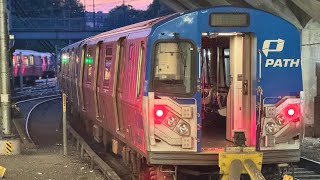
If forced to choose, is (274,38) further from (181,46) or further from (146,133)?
(146,133)

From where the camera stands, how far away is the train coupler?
777cm

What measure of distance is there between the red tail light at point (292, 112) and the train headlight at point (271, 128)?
24 cm

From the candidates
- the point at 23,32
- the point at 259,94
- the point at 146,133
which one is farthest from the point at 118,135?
the point at 23,32

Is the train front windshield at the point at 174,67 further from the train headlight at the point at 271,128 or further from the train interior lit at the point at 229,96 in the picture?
the train headlight at the point at 271,128

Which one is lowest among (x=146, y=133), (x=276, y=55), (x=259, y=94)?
(x=146, y=133)

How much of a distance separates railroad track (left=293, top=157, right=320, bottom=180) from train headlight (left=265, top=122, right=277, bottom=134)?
278 cm

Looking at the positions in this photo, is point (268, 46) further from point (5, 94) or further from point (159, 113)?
point (5, 94)

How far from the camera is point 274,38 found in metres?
8.27

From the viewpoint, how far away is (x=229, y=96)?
345 inches

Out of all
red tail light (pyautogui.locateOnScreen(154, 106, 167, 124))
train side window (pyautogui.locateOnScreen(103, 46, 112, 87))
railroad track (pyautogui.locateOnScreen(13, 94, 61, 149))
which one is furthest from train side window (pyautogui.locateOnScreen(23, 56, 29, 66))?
red tail light (pyautogui.locateOnScreen(154, 106, 167, 124))

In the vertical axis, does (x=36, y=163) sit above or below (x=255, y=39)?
below

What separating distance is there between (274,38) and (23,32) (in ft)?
163

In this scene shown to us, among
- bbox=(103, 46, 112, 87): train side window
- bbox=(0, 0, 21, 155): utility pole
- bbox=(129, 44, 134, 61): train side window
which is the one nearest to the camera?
bbox=(129, 44, 134, 61): train side window

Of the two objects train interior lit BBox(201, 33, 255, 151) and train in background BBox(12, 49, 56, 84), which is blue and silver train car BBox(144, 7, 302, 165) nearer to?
train interior lit BBox(201, 33, 255, 151)
